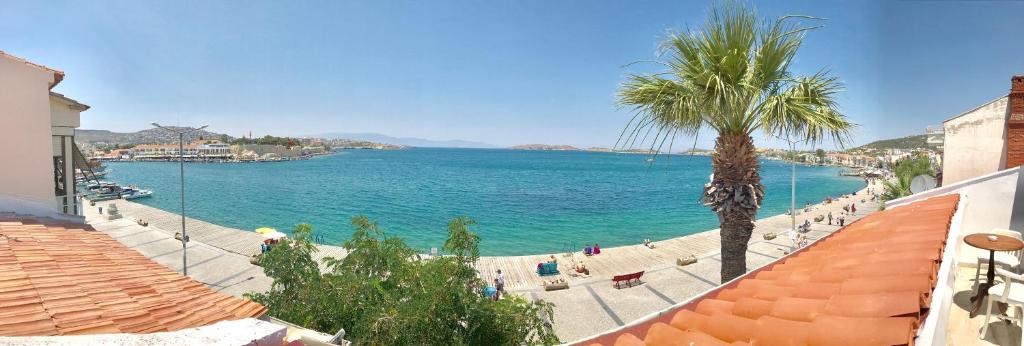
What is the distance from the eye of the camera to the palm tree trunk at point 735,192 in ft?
19.9

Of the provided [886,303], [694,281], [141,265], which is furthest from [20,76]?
[694,281]

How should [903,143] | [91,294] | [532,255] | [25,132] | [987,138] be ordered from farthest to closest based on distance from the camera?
[903,143] < [532,255] < [987,138] < [25,132] < [91,294]

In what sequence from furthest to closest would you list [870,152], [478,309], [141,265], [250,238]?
1. [870,152]
2. [250,238]
3. [478,309]
4. [141,265]

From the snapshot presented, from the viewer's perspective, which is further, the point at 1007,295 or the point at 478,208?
the point at 478,208

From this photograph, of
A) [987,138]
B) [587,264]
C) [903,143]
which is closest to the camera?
[987,138]

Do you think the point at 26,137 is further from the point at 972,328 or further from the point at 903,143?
the point at 903,143

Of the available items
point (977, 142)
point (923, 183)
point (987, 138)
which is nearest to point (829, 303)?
point (987, 138)

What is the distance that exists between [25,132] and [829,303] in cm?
1383

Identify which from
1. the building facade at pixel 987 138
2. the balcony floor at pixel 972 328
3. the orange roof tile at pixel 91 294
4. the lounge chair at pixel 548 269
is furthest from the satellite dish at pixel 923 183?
the orange roof tile at pixel 91 294

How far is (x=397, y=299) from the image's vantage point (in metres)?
6.44

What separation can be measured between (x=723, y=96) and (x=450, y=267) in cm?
447

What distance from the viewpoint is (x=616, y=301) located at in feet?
58.9

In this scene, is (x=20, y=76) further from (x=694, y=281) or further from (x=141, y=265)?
(x=694, y=281)

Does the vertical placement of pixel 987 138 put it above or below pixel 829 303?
above
